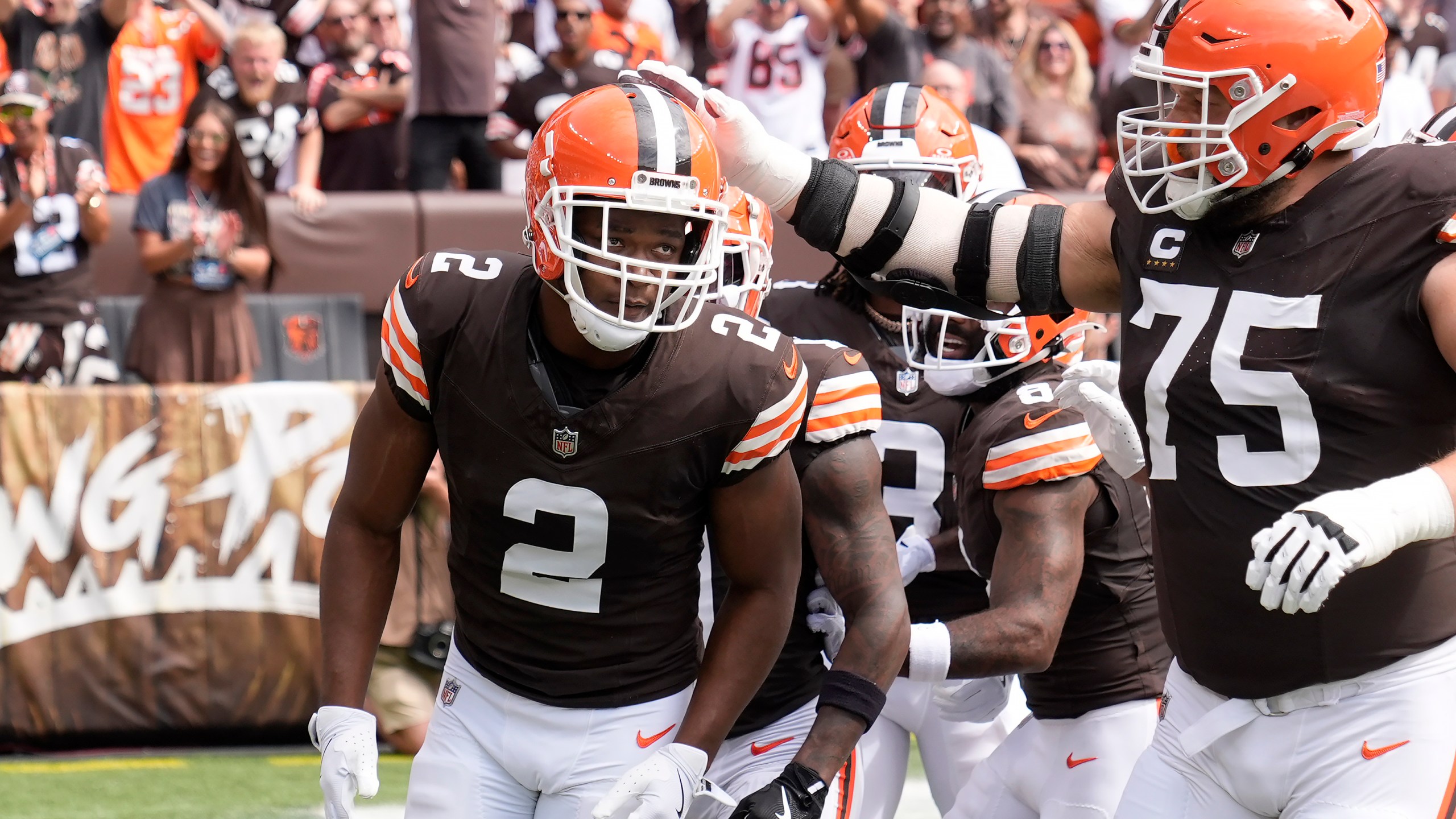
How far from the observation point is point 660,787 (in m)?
2.43

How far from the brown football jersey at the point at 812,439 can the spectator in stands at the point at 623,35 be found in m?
5.10

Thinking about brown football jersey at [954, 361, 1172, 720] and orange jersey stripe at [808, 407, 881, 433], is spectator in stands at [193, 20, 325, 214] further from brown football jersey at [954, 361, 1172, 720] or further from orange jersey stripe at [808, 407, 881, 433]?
orange jersey stripe at [808, 407, 881, 433]

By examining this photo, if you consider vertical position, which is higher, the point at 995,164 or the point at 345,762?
the point at 995,164

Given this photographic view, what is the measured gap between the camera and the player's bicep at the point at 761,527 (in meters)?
2.52

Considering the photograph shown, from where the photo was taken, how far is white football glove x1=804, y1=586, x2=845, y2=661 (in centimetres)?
291

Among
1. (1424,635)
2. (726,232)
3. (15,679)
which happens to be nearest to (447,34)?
(15,679)

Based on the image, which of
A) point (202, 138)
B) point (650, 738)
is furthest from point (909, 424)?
point (202, 138)

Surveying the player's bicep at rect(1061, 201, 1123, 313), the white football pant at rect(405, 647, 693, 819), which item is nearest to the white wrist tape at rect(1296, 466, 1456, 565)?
the player's bicep at rect(1061, 201, 1123, 313)

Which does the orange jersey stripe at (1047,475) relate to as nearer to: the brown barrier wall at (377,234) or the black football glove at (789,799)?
the black football glove at (789,799)

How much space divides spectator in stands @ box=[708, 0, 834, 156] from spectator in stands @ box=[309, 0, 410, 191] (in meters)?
1.44

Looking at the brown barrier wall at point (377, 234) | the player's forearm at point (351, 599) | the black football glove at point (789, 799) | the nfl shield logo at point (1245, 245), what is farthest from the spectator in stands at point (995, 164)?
the brown barrier wall at point (377, 234)

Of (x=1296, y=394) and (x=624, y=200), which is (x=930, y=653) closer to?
(x=1296, y=394)

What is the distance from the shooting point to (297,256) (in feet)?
24.3

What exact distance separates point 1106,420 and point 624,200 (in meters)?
1.16
